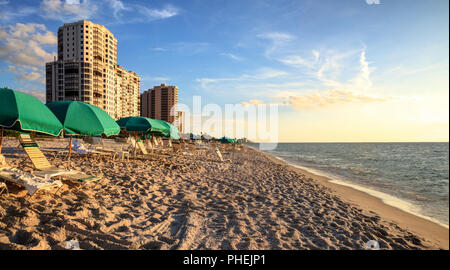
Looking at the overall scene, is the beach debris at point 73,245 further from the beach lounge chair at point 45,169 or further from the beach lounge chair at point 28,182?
the beach lounge chair at point 45,169

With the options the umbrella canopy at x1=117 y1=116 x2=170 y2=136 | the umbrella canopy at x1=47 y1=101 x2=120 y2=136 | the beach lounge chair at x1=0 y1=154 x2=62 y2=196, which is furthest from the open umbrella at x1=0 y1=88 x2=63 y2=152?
the umbrella canopy at x1=117 y1=116 x2=170 y2=136

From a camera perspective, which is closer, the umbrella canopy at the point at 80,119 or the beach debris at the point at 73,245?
the beach debris at the point at 73,245

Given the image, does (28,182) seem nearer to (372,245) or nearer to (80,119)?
(80,119)

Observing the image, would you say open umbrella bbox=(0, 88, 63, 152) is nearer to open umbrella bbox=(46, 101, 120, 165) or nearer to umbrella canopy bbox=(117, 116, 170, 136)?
open umbrella bbox=(46, 101, 120, 165)

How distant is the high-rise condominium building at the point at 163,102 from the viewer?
354ft

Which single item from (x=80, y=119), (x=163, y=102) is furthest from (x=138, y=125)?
(x=163, y=102)

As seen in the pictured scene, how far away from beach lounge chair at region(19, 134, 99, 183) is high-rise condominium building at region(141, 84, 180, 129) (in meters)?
101

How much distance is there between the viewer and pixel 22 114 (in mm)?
3428

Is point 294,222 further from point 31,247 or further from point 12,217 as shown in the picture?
point 12,217

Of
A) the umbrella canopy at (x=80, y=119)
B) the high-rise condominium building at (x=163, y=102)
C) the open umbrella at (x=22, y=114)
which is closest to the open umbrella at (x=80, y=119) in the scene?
the umbrella canopy at (x=80, y=119)

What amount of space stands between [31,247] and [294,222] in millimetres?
3842

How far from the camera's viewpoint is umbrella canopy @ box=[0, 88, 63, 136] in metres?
3.36

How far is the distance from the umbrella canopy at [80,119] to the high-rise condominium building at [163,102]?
10151 centimetres
